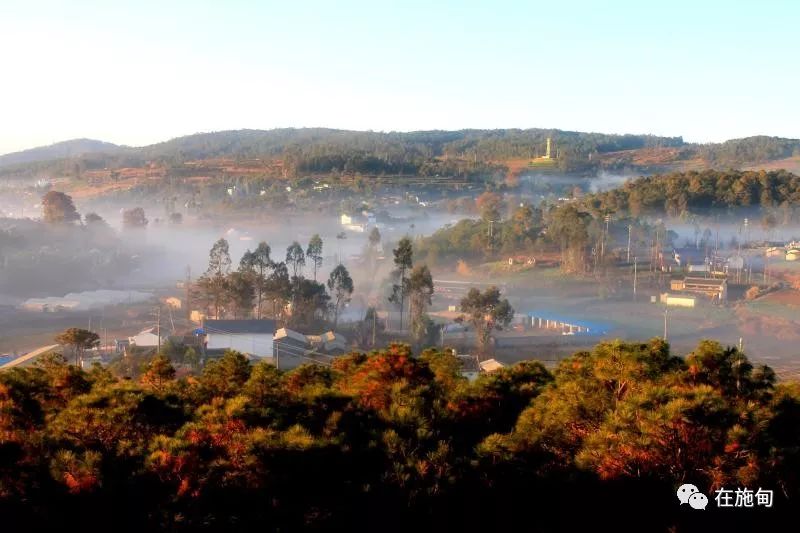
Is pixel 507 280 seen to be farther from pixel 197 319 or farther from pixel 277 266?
pixel 197 319

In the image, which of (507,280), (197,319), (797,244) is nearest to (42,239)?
(197,319)

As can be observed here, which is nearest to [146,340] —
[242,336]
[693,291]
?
[242,336]

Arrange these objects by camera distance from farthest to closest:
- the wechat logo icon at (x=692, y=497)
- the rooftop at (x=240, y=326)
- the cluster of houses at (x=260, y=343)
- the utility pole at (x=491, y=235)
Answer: the utility pole at (x=491, y=235)
the rooftop at (x=240, y=326)
the cluster of houses at (x=260, y=343)
the wechat logo icon at (x=692, y=497)

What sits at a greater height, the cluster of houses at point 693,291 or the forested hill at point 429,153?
the forested hill at point 429,153

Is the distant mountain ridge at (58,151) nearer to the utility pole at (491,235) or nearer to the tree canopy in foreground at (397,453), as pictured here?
the utility pole at (491,235)

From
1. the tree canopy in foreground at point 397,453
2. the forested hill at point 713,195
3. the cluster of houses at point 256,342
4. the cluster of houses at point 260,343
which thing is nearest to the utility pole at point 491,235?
the forested hill at point 713,195

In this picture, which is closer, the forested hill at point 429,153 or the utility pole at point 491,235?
the utility pole at point 491,235
